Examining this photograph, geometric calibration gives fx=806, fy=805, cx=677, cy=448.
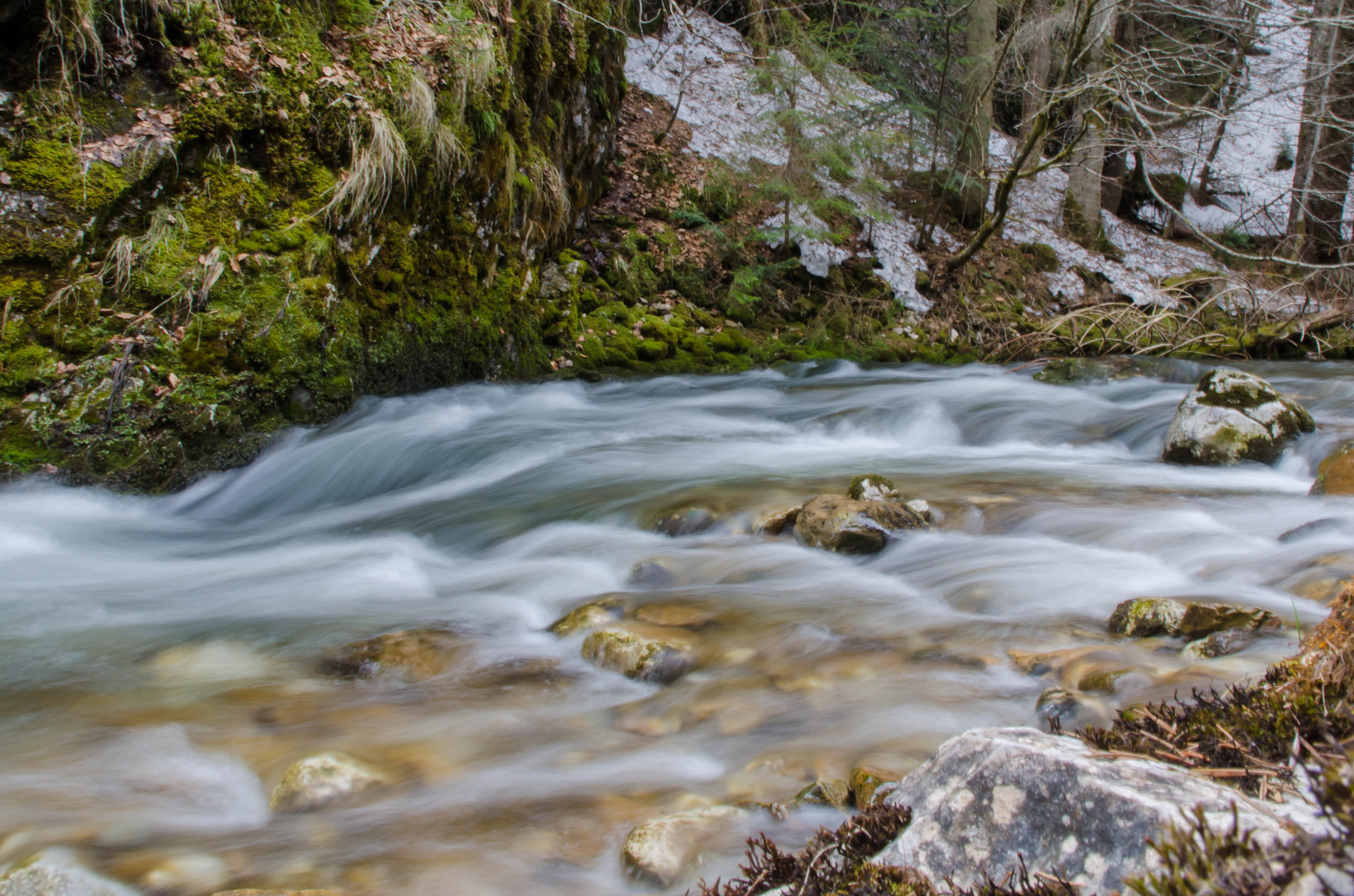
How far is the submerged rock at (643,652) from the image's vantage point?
114 inches

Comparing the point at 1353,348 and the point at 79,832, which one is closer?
the point at 79,832

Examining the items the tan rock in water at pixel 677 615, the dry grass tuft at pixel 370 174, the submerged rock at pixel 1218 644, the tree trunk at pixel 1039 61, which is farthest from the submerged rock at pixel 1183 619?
the tree trunk at pixel 1039 61

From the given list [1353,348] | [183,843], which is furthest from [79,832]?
[1353,348]

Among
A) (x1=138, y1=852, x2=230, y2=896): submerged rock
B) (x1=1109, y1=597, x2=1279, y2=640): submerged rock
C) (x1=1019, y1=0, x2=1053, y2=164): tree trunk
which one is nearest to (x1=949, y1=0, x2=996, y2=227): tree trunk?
(x1=1019, y1=0, x2=1053, y2=164): tree trunk

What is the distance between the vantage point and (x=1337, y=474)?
4508 mm

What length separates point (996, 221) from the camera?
35.2 ft

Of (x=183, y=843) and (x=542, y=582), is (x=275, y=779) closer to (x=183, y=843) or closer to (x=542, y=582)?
(x=183, y=843)

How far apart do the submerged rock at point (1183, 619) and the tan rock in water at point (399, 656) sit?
99.0 inches

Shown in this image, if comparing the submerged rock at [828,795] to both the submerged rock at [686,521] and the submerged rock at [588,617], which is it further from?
the submerged rock at [686,521]

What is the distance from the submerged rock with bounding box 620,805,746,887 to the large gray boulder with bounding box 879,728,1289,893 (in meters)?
0.55

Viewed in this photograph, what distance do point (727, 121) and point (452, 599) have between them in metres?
11.9

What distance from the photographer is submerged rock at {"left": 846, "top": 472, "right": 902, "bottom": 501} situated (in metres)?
4.66

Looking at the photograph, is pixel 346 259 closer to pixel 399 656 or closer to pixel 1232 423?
pixel 399 656

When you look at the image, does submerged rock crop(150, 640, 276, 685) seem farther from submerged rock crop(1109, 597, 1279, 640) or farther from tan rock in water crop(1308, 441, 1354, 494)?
tan rock in water crop(1308, 441, 1354, 494)
